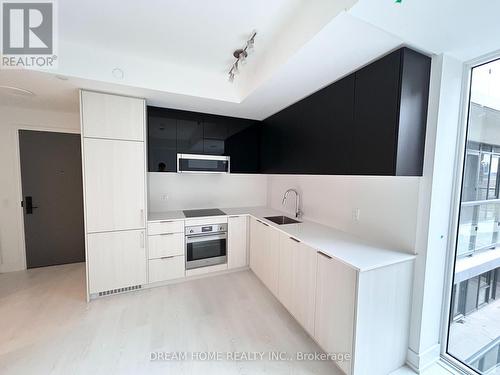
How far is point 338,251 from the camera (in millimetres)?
1631

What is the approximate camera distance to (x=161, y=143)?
2816mm

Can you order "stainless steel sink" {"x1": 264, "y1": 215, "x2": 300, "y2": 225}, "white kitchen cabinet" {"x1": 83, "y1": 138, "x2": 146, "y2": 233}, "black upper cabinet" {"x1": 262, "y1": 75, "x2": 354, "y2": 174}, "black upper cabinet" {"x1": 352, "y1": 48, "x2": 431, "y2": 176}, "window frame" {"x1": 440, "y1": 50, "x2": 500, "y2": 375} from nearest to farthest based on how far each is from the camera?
"black upper cabinet" {"x1": 352, "y1": 48, "x2": 431, "y2": 176}, "window frame" {"x1": 440, "y1": 50, "x2": 500, "y2": 375}, "black upper cabinet" {"x1": 262, "y1": 75, "x2": 354, "y2": 174}, "white kitchen cabinet" {"x1": 83, "y1": 138, "x2": 146, "y2": 233}, "stainless steel sink" {"x1": 264, "y1": 215, "x2": 300, "y2": 225}

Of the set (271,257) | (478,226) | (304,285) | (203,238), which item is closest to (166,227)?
(203,238)

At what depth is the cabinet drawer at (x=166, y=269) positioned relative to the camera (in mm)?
2621

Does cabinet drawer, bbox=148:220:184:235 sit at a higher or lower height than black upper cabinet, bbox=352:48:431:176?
lower

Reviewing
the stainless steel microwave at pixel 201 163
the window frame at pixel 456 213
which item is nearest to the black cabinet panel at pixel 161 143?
the stainless steel microwave at pixel 201 163

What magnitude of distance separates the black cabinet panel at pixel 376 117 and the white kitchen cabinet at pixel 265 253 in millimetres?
1267

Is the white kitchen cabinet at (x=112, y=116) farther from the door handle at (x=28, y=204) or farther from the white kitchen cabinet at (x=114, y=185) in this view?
the door handle at (x=28, y=204)

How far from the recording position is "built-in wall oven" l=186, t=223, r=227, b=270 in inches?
111

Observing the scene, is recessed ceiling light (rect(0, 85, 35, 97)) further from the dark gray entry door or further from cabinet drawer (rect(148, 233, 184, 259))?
cabinet drawer (rect(148, 233, 184, 259))

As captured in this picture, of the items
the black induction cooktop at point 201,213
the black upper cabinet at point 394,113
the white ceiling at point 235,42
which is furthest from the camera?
the black induction cooktop at point 201,213

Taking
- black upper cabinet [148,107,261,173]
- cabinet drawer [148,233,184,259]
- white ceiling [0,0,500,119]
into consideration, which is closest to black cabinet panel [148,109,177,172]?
black upper cabinet [148,107,261,173]

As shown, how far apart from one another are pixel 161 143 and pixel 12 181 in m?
2.38

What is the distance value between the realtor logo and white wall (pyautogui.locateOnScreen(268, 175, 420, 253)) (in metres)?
2.94
